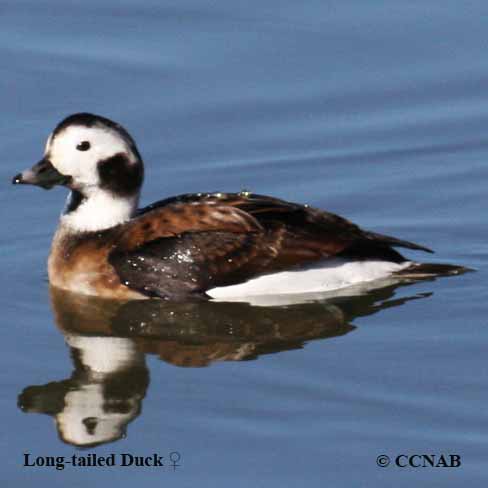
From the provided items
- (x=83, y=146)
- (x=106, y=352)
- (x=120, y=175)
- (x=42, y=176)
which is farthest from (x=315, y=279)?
(x=42, y=176)

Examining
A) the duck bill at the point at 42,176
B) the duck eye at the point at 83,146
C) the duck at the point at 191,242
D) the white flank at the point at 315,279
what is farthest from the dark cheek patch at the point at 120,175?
the white flank at the point at 315,279

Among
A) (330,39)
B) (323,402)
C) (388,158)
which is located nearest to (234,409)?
(323,402)

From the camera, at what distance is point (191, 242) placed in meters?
12.7

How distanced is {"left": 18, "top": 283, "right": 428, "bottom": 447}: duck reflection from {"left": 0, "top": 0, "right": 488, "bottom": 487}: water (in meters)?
0.02

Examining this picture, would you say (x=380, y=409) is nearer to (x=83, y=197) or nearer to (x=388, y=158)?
(x=83, y=197)

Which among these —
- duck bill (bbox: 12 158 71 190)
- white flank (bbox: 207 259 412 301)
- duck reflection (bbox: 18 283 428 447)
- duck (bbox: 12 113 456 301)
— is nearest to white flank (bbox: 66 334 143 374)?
duck reflection (bbox: 18 283 428 447)

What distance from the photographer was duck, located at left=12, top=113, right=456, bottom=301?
41.7 ft

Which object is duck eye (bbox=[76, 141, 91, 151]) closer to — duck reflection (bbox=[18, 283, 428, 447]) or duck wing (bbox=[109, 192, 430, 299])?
Answer: duck wing (bbox=[109, 192, 430, 299])

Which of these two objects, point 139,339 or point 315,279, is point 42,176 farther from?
point 315,279

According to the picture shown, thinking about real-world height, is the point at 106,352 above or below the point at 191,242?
below

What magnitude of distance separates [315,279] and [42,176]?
2.23 meters

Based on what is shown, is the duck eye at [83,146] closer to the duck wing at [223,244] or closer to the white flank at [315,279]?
the duck wing at [223,244]

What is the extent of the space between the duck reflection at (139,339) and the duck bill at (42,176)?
2.87 ft

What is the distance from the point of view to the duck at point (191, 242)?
12.7 metres
